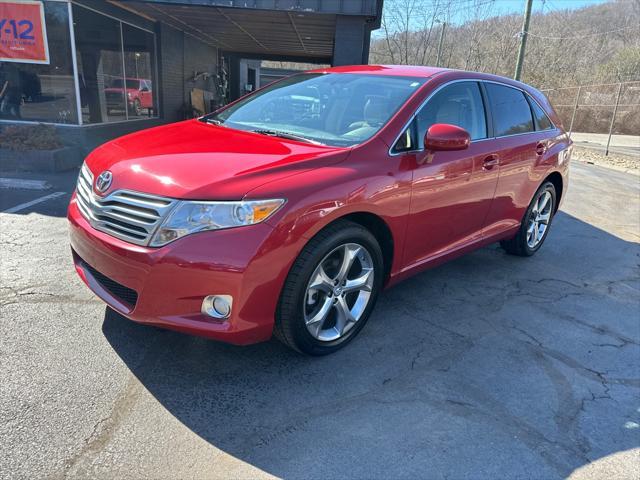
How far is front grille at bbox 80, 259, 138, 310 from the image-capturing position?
257 centimetres

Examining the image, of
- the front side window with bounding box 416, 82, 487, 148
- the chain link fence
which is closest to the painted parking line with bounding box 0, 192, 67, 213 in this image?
the front side window with bounding box 416, 82, 487, 148

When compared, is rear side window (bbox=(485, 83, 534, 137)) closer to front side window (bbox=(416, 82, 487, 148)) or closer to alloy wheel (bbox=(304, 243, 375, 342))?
front side window (bbox=(416, 82, 487, 148))

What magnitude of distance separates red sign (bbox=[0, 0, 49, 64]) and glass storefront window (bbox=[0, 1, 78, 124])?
0.33ft

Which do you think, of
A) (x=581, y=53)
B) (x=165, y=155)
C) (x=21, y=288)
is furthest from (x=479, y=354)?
(x=581, y=53)

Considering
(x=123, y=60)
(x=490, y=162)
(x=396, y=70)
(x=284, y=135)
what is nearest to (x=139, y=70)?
(x=123, y=60)

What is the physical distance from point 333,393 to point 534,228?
347cm

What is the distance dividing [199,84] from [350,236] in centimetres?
1516

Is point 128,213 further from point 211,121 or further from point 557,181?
point 557,181

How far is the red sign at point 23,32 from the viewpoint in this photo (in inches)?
338

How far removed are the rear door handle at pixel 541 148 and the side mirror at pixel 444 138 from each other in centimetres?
181

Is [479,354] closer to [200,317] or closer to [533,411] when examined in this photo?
[533,411]

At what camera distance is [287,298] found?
261 cm

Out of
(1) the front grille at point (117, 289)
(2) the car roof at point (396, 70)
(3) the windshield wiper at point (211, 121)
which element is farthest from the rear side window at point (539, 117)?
(1) the front grille at point (117, 289)

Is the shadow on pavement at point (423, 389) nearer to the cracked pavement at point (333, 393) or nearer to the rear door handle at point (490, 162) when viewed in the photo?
the cracked pavement at point (333, 393)
